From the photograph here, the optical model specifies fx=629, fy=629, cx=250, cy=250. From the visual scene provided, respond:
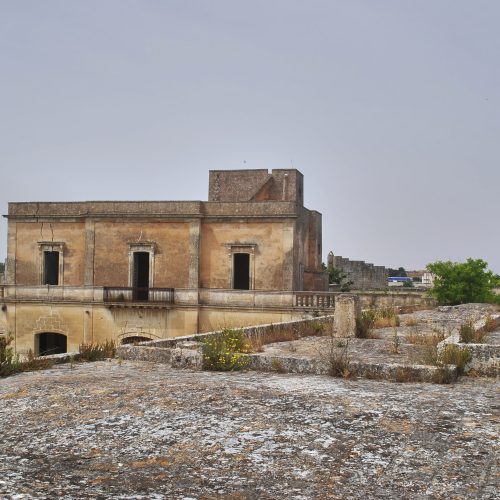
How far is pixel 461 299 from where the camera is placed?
92.4 feet

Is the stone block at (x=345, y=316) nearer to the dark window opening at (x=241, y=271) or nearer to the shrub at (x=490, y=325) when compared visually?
the shrub at (x=490, y=325)

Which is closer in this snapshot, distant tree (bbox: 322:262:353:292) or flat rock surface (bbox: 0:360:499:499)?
flat rock surface (bbox: 0:360:499:499)

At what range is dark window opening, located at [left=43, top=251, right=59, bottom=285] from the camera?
2605 centimetres

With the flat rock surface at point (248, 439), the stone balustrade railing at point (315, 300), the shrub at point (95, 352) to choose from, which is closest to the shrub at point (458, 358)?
the flat rock surface at point (248, 439)

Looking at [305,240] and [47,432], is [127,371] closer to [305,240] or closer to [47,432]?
[47,432]

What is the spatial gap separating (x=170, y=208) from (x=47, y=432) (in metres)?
19.8

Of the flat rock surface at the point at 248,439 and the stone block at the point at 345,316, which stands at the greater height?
the stone block at the point at 345,316

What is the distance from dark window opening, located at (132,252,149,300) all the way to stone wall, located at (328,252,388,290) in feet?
39.0

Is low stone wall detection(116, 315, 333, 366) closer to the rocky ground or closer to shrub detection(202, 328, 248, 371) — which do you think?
shrub detection(202, 328, 248, 371)

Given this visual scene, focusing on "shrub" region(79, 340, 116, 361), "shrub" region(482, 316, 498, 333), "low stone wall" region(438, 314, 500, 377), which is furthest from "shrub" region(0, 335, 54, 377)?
"shrub" region(482, 316, 498, 333)

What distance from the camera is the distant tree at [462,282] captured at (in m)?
28.2

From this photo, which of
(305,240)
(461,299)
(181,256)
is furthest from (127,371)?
(461,299)

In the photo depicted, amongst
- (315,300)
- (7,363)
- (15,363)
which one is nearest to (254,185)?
(315,300)

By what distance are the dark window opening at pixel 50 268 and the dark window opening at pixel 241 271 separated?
24.8ft
